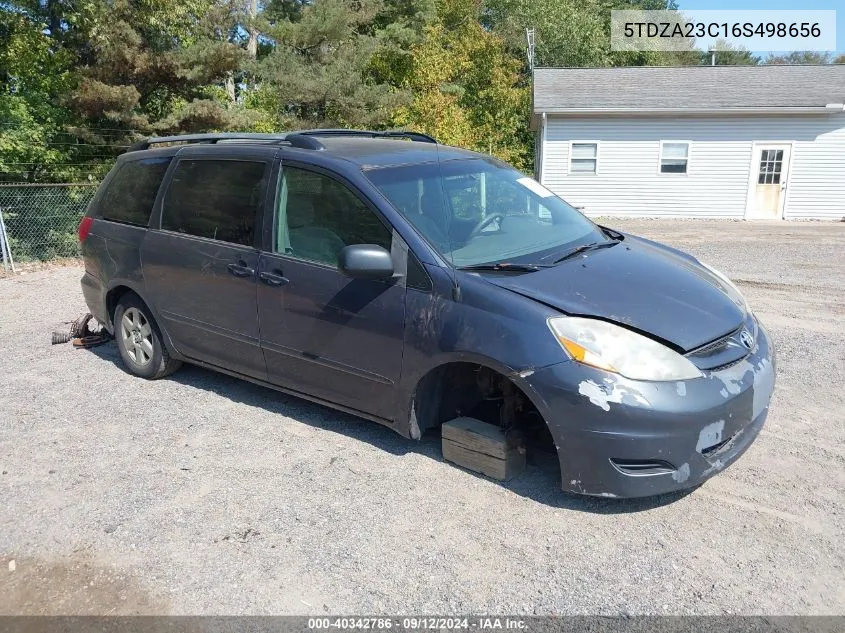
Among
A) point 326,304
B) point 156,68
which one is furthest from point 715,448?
point 156,68

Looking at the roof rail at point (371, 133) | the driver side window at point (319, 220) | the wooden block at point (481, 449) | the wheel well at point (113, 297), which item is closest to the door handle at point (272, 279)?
the driver side window at point (319, 220)

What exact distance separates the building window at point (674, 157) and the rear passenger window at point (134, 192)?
56.0 feet

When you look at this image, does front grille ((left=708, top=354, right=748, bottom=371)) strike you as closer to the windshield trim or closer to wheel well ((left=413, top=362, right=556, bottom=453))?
wheel well ((left=413, top=362, right=556, bottom=453))

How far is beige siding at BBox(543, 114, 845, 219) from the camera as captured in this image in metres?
18.8

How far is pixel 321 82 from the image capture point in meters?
21.0

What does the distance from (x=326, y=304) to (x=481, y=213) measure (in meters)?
1.12

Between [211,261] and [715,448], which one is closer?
[715,448]

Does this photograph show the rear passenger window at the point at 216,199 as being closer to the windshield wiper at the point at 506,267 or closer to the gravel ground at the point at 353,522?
the gravel ground at the point at 353,522

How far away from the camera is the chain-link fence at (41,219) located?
470 inches

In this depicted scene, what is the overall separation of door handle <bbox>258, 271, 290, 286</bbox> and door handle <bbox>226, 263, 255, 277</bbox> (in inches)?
3.6

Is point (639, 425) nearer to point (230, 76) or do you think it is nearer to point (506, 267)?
point (506, 267)

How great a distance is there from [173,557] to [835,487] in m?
3.48

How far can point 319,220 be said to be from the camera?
13.9 ft

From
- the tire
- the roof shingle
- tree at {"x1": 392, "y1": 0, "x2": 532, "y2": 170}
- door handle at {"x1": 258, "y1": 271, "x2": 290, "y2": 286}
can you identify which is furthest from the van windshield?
tree at {"x1": 392, "y1": 0, "x2": 532, "y2": 170}
